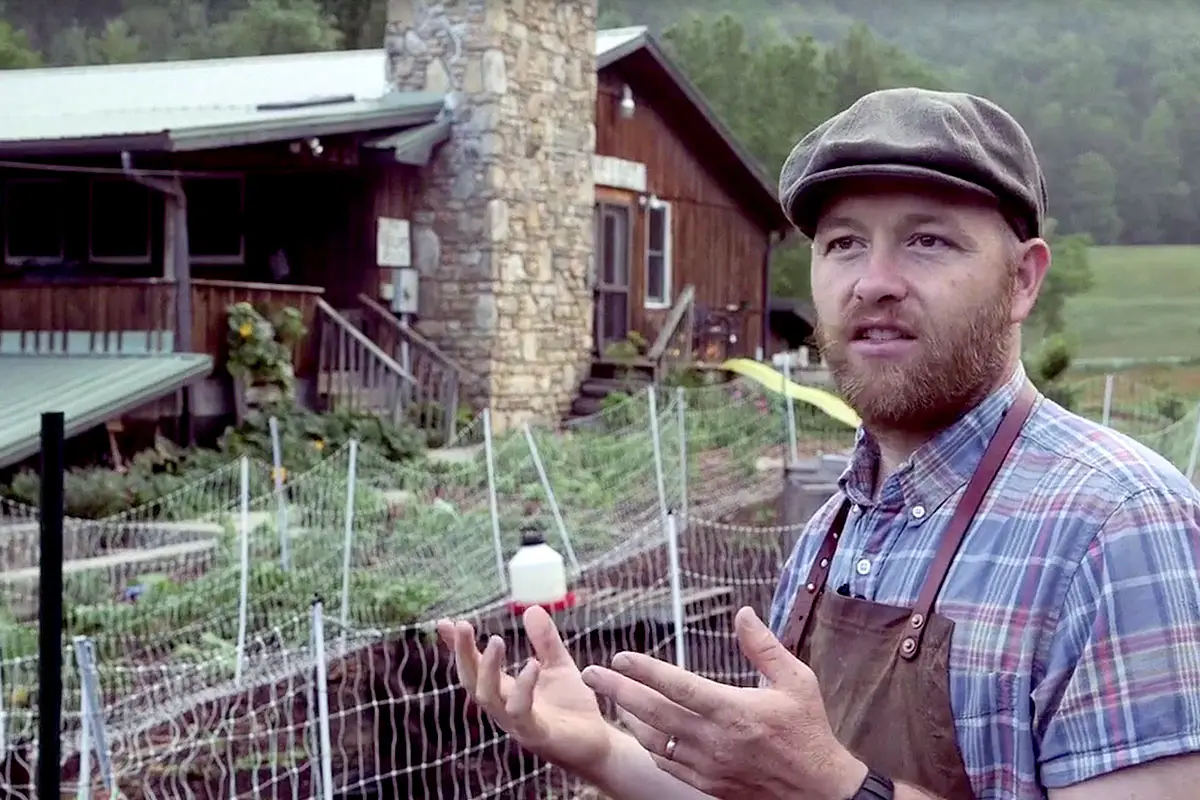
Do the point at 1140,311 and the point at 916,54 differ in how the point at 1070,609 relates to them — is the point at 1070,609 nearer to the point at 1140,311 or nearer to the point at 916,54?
the point at 1140,311

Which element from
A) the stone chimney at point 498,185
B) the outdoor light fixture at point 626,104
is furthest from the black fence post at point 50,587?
the outdoor light fixture at point 626,104

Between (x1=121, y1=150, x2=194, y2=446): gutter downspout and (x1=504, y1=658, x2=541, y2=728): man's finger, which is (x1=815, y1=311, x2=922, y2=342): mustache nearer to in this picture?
(x1=504, y1=658, x2=541, y2=728): man's finger

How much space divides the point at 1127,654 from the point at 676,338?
16465 millimetres

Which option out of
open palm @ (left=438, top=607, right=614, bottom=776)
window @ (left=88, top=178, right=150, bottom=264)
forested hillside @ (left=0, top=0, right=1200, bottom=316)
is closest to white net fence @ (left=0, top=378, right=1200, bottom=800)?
open palm @ (left=438, top=607, right=614, bottom=776)

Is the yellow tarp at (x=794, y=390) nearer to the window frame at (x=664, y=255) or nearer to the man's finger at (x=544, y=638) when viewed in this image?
the window frame at (x=664, y=255)

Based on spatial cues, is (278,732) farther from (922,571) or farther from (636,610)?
(922,571)

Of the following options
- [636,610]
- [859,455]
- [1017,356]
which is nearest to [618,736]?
[859,455]

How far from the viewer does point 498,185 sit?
14.6m

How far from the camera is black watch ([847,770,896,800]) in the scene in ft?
5.23

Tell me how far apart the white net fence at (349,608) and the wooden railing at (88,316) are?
5.24 feet

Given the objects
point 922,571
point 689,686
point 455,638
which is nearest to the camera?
point 689,686

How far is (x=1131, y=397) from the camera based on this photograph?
17750 millimetres

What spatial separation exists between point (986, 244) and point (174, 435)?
1110cm

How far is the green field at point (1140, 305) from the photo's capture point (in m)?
28.4
